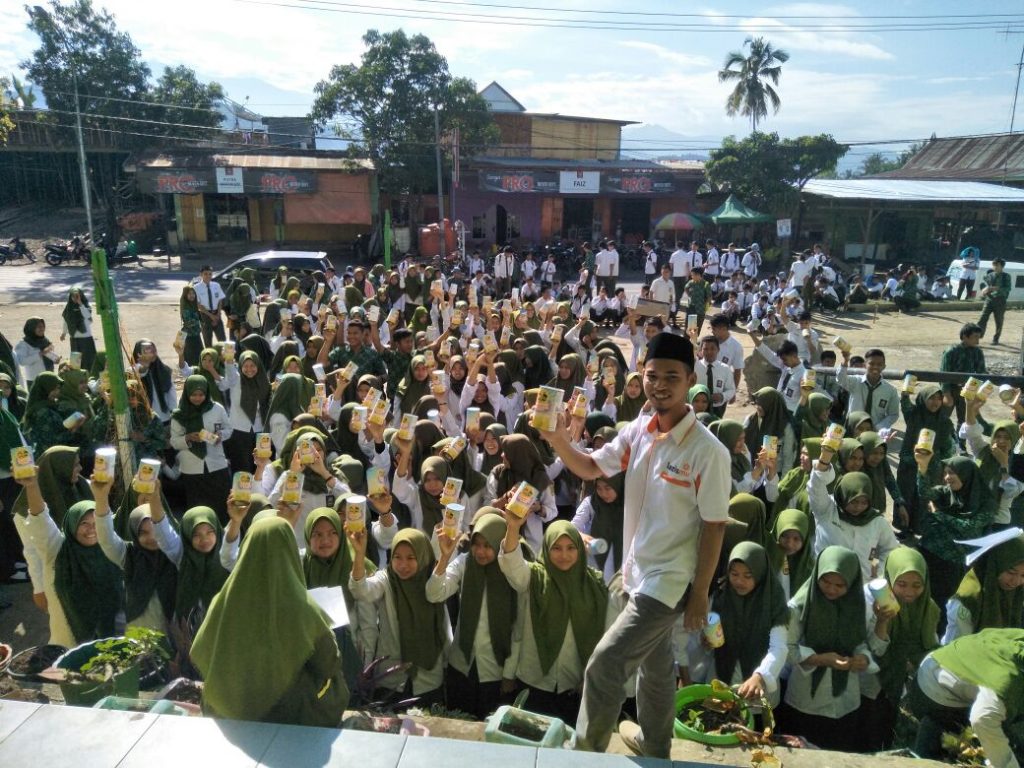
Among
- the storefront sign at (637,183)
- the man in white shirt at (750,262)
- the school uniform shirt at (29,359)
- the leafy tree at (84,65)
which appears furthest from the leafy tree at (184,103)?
the school uniform shirt at (29,359)

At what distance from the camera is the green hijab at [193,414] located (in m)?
5.63

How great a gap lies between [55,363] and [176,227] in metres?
19.5

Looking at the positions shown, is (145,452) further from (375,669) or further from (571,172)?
(571,172)

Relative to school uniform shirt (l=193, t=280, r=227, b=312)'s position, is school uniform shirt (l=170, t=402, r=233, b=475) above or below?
below

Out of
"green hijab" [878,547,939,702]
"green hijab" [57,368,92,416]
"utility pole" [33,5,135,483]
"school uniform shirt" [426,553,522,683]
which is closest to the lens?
"green hijab" [878,547,939,702]

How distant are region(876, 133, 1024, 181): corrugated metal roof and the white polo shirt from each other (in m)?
30.0

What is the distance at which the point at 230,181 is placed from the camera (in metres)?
22.8

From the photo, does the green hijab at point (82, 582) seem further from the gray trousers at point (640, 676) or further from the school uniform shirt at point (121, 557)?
the gray trousers at point (640, 676)

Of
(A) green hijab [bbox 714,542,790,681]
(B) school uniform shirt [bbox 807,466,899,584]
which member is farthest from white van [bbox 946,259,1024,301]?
(A) green hijab [bbox 714,542,790,681]

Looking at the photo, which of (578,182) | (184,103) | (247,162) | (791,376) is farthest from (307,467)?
(184,103)

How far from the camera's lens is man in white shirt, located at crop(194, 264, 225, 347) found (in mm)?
10727

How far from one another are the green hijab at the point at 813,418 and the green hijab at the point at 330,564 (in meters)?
4.03

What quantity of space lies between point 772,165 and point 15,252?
24.3 meters

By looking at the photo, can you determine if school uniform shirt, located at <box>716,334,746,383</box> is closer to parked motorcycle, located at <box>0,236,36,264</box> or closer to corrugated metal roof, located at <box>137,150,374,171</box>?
corrugated metal roof, located at <box>137,150,374,171</box>
